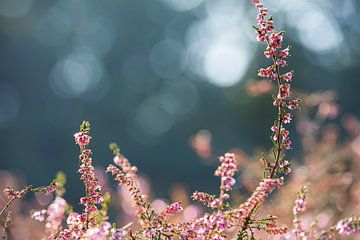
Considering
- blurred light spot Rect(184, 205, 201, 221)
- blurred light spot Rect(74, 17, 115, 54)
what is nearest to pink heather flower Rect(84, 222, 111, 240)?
blurred light spot Rect(184, 205, 201, 221)

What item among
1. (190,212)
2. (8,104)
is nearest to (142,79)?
(8,104)

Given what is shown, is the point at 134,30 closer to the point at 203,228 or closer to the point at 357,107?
the point at 357,107

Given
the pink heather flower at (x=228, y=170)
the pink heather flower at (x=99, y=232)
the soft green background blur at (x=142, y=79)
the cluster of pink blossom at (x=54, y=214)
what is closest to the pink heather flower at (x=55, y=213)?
the cluster of pink blossom at (x=54, y=214)

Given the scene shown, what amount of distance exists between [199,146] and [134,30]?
31.4 metres

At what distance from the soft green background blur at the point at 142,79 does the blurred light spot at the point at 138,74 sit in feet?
0.18

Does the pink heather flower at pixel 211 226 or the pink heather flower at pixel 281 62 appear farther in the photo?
the pink heather flower at pixel 281 62

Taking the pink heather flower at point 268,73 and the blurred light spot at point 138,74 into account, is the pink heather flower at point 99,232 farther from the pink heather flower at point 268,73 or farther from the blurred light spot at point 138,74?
the blurred light spot at point 138,74

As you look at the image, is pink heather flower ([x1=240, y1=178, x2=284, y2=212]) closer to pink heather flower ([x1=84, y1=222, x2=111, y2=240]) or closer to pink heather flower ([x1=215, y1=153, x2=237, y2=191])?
pink heather flower ([x1=215, y1=153, x2=237, y2=191])

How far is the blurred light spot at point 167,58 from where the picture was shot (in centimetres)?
3587

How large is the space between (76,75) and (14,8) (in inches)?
198

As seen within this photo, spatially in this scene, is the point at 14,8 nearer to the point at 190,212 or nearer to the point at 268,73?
the point at 190,212

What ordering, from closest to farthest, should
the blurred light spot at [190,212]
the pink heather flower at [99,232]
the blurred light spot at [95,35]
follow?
the pink heather flower at [99,232]
the blurred light spot at [190,212]
the blurred light spot at [95,35]

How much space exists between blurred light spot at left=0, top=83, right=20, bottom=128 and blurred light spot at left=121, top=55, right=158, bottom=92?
6039mm

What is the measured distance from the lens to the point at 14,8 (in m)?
33.4
